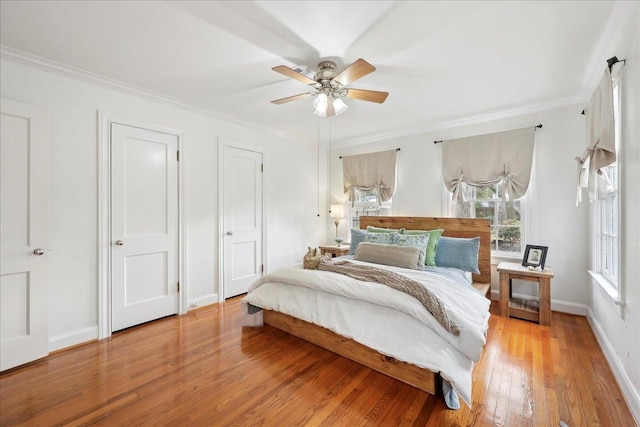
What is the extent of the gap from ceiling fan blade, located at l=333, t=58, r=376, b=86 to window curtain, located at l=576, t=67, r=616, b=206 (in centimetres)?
168

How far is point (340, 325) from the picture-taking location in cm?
228

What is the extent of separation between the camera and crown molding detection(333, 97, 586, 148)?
10.7 ft

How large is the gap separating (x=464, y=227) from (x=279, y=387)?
299cm

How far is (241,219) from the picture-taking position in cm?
409

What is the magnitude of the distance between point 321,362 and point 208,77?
2776 millimetres

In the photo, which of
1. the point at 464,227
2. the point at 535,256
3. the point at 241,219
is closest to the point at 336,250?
the point at 241,219

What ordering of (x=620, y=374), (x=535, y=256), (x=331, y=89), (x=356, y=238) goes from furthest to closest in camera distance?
(x=356, y=238)
(x=535, y=256)
(x=331, y=89)
(x=620, y=374)

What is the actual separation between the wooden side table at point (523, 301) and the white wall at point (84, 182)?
3502 mm

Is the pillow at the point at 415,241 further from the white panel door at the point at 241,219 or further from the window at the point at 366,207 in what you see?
the white panel door at the point at 241,219

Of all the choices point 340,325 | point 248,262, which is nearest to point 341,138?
point 248,262

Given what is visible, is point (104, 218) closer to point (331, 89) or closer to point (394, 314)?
point (331, 89)

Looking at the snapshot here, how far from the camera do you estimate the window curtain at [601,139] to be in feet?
6.48

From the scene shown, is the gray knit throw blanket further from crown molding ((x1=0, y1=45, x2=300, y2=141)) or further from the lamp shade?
crown molding ((x1=0, y1=45, x2=300, y2=141))

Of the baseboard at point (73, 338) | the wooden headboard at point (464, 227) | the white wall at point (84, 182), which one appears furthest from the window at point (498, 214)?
the baseboard at point (73, 338)
